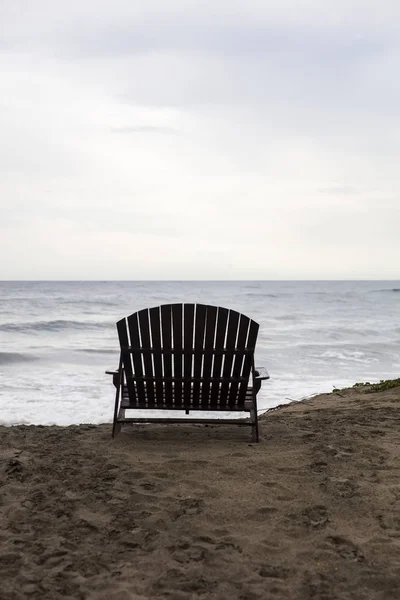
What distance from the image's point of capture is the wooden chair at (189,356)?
15.7 ft

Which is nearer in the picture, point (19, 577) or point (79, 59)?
point (19, 577)

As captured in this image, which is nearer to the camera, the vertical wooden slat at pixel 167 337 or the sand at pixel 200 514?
the sand at pixel 200 514

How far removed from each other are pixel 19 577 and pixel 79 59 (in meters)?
11.4

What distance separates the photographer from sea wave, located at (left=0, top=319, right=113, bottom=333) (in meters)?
23.4

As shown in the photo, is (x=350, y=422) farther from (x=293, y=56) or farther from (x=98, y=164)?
(x=98, y=164)

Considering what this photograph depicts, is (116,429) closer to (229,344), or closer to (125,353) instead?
(125,353)

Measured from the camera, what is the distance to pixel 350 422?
5648 mm

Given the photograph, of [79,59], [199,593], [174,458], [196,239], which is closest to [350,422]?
[174,458]

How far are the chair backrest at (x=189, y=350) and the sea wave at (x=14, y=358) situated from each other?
9931 mm

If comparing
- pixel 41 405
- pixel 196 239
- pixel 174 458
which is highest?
pixel 196 239

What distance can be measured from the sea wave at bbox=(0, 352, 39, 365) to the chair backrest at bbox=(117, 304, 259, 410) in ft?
32.6

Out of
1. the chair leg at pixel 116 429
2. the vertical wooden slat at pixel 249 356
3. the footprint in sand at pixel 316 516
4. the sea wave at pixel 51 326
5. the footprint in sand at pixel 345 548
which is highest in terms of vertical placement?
the vertical wooden slat at pixel 249 356

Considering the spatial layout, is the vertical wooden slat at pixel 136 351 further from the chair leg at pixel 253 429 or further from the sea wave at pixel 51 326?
the sea wave at pixel 51 326

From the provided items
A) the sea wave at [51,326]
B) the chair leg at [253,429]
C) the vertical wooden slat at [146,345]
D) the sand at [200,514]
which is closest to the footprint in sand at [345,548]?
the sand at [200,514]
